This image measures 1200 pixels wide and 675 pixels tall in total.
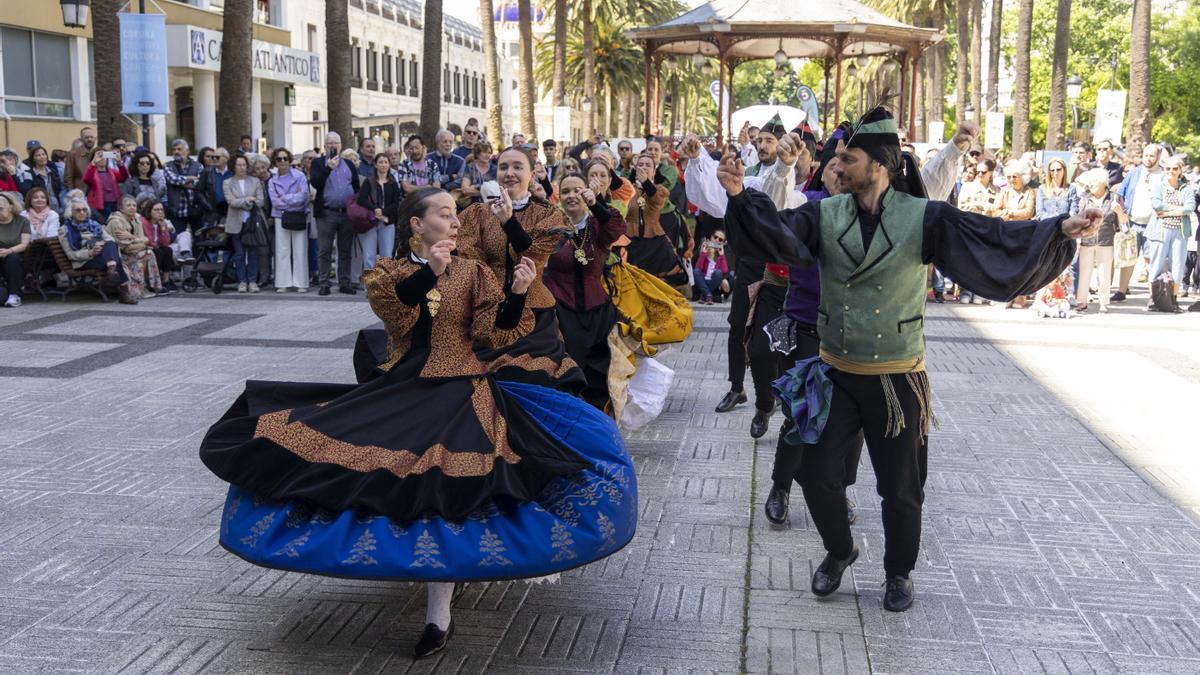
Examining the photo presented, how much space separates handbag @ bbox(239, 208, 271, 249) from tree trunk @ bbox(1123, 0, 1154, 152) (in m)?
16.6

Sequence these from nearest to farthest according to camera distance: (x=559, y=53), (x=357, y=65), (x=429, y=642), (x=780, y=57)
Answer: (x=429, y=642) < (x=780, y=57) < (x=559, y=53) < (x=357, y=65)

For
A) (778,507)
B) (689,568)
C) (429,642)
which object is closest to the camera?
(429,642)

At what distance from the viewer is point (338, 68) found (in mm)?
21156

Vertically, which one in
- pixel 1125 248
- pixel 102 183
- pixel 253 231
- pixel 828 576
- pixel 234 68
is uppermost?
pixel 234 68

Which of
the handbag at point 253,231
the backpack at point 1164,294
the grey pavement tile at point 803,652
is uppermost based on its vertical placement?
the handbag at point 253,231

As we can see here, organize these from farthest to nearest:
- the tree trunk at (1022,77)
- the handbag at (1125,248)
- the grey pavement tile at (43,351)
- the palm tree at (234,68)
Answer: the tree trunk at (1022,77) → the palm tree at (234,68) → the handbag at (1125,248) → the grey pavement tile at (43,351)

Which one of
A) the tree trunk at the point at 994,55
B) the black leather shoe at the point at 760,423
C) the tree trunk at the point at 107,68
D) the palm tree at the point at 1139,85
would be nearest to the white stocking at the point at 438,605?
the black leather shoe at the point at 760,423

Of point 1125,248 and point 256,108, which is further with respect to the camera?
point 256,108

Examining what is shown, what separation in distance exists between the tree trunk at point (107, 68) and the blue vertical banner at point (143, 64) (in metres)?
0.93

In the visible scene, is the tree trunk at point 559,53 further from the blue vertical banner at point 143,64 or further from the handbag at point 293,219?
the handbag at point 293,219

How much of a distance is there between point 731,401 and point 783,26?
45.2ft

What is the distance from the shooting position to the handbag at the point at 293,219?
51.3ft

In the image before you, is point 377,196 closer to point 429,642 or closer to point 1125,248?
point 1125,248

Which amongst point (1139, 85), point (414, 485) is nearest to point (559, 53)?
point (1139, 85)
